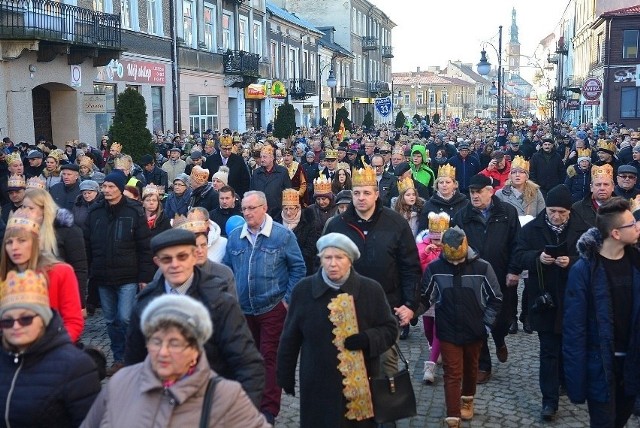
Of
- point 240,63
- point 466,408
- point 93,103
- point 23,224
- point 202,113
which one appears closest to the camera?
point 23,224

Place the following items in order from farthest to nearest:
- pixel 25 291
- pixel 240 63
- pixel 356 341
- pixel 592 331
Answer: pixel 240 63 → pixel 592 331 → pixel 356 341 → pixel 25 291

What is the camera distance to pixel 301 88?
4878 centimetres

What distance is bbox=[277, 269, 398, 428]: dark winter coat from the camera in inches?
193

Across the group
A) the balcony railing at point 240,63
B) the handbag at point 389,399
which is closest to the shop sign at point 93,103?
the balcony railing at point 240,63

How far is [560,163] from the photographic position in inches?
594

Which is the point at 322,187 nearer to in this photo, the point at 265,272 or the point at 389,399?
the point at 265,272

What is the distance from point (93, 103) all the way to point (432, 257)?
17.3m

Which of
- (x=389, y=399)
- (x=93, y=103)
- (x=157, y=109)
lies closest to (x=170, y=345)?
(x=389, y=399)

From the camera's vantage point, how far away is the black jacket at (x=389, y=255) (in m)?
6.04

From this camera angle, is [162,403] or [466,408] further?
[466,408]

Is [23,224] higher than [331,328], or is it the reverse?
[23,224]

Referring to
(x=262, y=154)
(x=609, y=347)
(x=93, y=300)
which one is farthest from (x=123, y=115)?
(x=609, y=347)

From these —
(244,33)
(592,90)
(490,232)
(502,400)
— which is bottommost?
(502,400)

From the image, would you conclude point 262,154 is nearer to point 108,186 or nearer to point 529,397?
point 108,186
